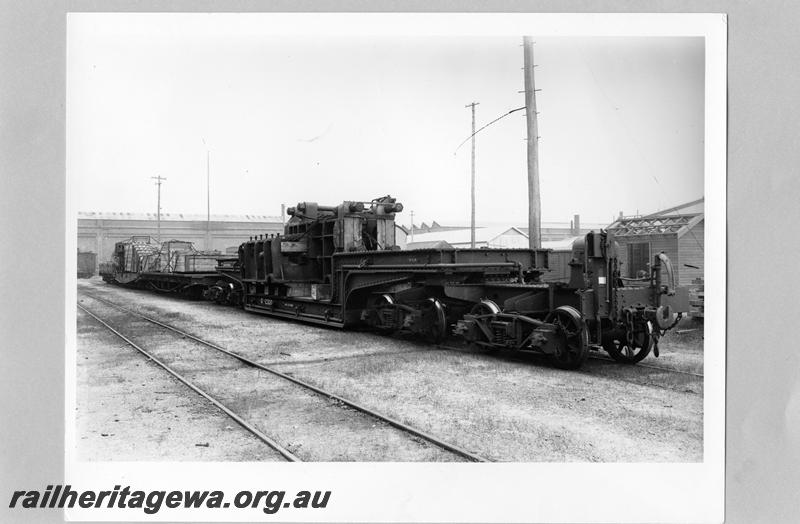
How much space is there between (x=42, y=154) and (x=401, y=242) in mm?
8499

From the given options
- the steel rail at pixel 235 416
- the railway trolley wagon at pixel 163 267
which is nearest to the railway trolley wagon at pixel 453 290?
the steel rail at pixel 235 416

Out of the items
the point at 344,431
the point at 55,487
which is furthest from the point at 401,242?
the point at 55,487

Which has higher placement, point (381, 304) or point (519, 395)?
point (381, 304)

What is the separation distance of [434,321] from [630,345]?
130 inches

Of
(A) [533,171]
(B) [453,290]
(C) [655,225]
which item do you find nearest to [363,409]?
(B) [453,290]

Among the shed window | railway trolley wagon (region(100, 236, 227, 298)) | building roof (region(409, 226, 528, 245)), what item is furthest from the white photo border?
building roof (region(409, 226, 528, 245))

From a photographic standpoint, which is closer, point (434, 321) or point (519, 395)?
point (519, 395)

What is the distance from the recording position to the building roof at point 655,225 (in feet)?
21.0

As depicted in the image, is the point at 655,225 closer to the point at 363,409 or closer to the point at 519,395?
the point at 519,395

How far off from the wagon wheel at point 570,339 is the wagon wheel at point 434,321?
229 cm

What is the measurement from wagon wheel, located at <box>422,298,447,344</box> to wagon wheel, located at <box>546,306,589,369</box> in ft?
7.53

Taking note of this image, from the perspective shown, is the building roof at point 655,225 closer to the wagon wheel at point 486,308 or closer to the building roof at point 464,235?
the wagon wheel at point 486,308

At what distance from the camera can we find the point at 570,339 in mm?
7629

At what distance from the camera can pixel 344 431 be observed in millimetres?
5531
